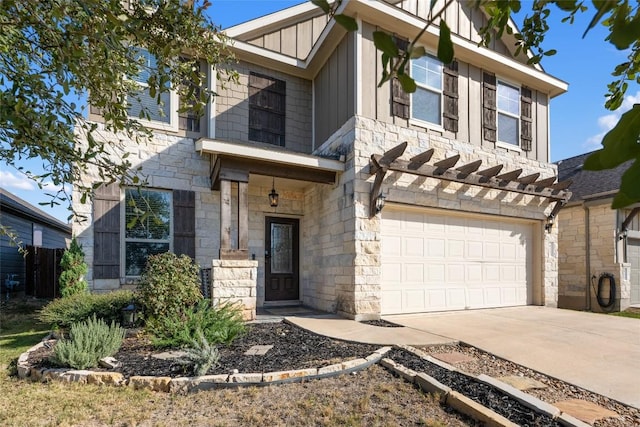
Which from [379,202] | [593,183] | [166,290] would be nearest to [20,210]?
[166,290]

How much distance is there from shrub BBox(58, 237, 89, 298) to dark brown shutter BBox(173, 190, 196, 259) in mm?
1507

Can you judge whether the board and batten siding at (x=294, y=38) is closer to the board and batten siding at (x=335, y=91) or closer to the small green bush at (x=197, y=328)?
the board and batten siding at (x=335, y=91)

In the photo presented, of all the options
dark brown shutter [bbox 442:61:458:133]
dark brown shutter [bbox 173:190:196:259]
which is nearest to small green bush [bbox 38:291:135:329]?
dark brown shutter [bbox 173:190:196:259]

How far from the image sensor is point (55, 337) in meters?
4.92

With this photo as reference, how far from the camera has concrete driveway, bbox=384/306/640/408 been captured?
11.4ft

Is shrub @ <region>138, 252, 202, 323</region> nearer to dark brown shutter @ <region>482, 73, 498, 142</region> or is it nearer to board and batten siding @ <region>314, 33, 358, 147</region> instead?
board and batten siding @ <region>314, 33, 358, 147</region>

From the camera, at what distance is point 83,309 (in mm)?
5094

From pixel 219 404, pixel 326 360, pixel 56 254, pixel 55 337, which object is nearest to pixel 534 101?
pixel 326 360

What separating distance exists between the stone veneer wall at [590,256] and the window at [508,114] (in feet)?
10.7

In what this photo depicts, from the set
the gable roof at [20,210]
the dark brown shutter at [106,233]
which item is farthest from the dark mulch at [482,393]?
the gable roof at [20,210]

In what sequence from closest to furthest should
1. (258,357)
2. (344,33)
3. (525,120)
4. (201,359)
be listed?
1. (201,359)
2. (258,357)
3. (344,33)
4. (525,120)

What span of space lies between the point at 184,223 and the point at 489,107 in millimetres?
6894

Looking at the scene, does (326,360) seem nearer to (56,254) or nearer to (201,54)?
(201,54)

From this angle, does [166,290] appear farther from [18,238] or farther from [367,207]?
[18,238]
